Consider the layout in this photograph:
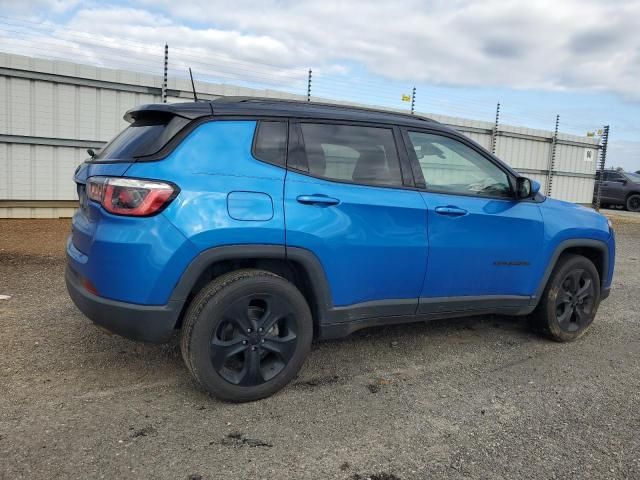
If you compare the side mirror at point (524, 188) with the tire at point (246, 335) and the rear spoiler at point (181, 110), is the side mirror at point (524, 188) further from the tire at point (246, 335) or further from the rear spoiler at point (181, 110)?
the rear spoiler at point (181, 110)

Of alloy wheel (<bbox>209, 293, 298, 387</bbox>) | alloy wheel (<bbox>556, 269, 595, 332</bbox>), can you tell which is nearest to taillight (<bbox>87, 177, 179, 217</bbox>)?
alloy wheel (<bbox>209, 293, 298, 387</bbox>)

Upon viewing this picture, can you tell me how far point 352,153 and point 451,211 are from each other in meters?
0.83

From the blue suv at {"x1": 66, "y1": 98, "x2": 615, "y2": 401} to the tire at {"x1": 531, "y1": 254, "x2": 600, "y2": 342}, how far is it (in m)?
0.49

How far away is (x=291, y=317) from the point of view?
3.27 metres

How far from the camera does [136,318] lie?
9.72 feet

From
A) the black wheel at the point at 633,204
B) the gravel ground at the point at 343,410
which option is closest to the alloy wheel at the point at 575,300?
the gravel ground at the point at 343,410

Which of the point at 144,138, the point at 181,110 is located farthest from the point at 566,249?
the point at 144,138

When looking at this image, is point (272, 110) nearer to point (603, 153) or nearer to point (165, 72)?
point (165, 72)

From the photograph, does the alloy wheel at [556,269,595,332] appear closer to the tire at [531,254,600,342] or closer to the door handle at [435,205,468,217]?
the tire at [531,254,600,342]

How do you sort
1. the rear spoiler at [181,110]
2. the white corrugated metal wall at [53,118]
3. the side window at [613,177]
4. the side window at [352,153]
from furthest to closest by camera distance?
the side window at [613,177] < the white corrugated metal wall at [53,118] < the side window at [352,153] < the rear spoiler at [181,110]

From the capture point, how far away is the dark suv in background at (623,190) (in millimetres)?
21203

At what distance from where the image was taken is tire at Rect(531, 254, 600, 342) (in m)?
4.48

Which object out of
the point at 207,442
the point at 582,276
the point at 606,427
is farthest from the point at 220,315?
the point at 582,276

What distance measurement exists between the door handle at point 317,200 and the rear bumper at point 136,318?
36.6 inches
